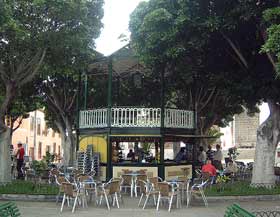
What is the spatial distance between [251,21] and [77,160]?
1038 centimetres

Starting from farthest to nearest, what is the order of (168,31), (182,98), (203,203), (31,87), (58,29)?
(182,98)
(31,87)
(58,29)
(168,31)
(203,203)

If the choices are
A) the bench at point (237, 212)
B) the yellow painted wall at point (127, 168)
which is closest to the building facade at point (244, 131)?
the yellow painted wall at point (127, 168)

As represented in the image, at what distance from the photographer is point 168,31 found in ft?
58.9

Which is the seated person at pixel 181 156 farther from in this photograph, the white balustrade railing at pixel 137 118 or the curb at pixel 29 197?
the curb at pixel 29 197

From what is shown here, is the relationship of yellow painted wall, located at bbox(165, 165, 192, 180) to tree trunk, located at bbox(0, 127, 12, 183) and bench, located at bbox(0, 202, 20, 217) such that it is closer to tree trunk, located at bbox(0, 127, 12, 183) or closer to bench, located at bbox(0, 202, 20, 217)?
tree trunk, located at bbox(0, 127, 12, 183)

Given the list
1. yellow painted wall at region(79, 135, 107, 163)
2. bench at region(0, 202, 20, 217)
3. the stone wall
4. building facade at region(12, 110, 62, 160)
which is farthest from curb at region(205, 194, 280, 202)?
the stone wall

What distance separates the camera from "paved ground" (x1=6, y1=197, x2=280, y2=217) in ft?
46.5

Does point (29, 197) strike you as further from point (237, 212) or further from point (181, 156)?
point (237, 212)

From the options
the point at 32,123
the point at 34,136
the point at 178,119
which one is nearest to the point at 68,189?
the point at 178,119

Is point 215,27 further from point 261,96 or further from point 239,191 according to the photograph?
point 239,191

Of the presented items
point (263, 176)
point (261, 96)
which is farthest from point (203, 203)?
point (261, 96)

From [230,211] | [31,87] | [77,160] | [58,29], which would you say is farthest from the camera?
[31,87]

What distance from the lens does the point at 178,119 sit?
80.0 ft

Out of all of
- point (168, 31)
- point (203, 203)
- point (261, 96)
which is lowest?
point (203, 203)
